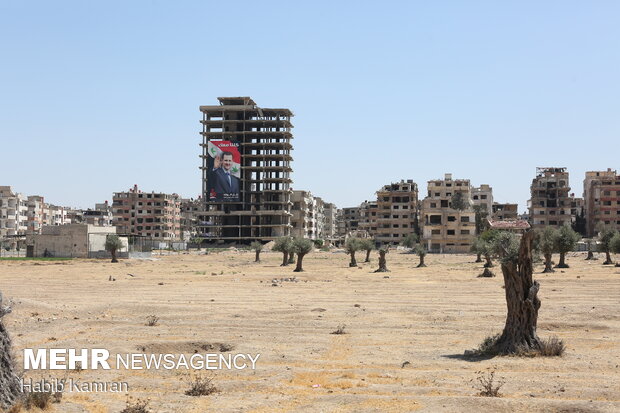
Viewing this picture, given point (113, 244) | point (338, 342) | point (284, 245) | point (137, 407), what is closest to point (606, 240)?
point (284, 245)

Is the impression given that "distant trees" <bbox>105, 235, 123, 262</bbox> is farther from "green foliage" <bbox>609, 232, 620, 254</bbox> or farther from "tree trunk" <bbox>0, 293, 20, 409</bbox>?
"tree trunk" <bbox>0, 293, 20, 409</bbox>

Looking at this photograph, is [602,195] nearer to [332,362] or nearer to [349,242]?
[349,242]

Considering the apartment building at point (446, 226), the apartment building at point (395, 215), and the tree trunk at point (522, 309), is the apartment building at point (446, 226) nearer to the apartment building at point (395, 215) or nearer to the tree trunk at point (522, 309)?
the apartment building at point (395, 215)

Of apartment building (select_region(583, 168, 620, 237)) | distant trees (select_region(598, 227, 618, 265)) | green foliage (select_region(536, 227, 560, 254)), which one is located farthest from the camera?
apartment building (select_region(583, 168, 620, 237))

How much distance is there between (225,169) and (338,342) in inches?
5448

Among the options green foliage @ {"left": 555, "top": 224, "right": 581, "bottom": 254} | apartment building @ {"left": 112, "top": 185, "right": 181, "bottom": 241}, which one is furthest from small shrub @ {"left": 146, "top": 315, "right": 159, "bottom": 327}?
apartment building @ {"left": 112, "top": 185, "right": 181, "bottom": 241}

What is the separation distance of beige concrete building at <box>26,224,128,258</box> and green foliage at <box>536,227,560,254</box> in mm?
53681

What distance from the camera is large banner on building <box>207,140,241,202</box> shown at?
15562 centimetres

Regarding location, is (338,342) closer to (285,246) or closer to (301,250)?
(301,250)

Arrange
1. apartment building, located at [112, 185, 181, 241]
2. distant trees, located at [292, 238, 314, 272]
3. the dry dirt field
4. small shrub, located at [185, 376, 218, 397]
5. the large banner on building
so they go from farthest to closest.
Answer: apartment building, located at [112, 185, 181, 241], the large banner on building, distant trees, located at [292, 238, 314, 272], small shrub, located at [185, 376, 218, 397], the dry dirt field

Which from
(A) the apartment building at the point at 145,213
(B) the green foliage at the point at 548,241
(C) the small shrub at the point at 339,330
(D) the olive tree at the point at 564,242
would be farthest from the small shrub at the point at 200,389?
(A) the apartment building at the point at 145,213

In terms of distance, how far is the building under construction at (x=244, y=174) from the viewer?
155875 mm

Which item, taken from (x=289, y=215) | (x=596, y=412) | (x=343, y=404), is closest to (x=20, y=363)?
(x=343, y=404)

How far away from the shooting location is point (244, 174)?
160m
